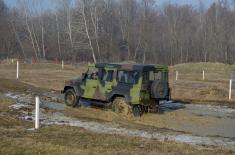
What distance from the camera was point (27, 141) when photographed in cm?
1245

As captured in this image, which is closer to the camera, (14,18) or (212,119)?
(212,119)

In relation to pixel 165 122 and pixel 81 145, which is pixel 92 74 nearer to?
pixel 165 122

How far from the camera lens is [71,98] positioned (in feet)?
74.7

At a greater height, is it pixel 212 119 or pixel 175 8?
pixel 175 8

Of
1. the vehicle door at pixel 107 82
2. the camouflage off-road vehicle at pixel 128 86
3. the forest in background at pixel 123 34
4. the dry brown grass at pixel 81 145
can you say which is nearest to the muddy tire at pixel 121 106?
the camouflage off-road vehicle at pixel 128 86

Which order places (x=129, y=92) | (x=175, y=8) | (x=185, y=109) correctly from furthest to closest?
1. (x=175, y=8)
2. (x=185, y=109)
3. (x=129, y=92)

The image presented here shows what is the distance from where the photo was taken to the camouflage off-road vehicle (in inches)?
781

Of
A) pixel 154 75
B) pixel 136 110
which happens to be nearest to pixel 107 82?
pixel 136 110

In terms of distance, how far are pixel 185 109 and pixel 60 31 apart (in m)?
79.0

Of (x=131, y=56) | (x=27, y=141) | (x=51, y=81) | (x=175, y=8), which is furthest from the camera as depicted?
(x=175, y=8)

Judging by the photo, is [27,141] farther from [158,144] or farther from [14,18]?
[14,18]

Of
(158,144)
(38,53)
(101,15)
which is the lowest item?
(158,144)

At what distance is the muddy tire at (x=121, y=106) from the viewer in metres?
20.2

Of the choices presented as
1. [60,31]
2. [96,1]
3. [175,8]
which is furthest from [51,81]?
[175,8]
